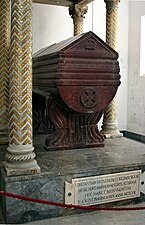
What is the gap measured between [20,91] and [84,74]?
115cm

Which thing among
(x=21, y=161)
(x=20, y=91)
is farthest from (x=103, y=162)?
(x=20, y=91)

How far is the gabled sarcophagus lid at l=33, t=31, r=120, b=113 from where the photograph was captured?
3.87 metres

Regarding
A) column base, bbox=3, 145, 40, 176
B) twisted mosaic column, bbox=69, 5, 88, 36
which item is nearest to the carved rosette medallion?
column base, bbox=3, 145, 40, 176

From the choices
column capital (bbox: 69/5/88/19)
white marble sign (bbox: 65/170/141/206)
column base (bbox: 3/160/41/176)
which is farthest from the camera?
column capital (bbox: 69/5/88/19)

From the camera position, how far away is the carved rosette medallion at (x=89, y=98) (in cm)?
399

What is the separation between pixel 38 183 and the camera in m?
3.14

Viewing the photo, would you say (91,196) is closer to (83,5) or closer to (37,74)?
(37,74)

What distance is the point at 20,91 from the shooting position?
3.15 metres

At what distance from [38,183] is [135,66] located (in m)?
5.96

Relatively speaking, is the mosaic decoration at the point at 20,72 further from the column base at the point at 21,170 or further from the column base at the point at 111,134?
the column base at the point at 111,134

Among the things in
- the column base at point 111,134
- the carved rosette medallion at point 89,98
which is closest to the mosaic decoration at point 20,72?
the carved rosette medallion at point 89,98

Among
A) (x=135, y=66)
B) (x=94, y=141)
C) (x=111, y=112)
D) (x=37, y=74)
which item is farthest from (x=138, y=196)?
(x=135, y=66)

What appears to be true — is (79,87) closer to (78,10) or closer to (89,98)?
(89,98)

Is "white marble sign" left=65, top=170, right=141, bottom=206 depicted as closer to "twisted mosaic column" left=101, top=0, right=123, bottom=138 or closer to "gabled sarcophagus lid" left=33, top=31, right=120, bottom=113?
"gabled sarcophagus lid" left=33, top=31, right=120, bottom=113
